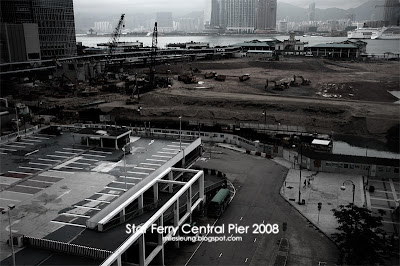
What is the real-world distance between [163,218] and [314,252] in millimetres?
8000

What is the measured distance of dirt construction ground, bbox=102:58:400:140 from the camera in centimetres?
4928

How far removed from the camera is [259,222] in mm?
23469

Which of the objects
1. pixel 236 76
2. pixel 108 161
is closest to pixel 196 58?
pixel 236 76

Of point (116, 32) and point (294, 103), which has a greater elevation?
point (116, 32)

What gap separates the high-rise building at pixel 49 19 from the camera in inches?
3553

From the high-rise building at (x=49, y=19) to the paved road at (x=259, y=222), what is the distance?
73.2 m

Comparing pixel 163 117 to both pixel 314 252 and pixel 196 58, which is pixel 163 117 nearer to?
pixel 314 252

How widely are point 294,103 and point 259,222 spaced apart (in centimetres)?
3521

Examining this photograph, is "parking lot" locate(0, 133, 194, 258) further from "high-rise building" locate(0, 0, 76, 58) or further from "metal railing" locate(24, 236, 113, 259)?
"high-rise building" locate(0, 0, 76, 58)

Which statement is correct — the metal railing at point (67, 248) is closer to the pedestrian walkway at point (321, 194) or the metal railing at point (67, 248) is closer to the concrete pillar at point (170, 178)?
the concrete pillar at point (170, 178)

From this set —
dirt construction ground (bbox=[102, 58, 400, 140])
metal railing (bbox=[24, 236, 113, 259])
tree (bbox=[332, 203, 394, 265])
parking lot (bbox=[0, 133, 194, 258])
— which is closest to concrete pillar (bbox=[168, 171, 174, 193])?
parking lot (bbox=[0, 133, 194, 258])

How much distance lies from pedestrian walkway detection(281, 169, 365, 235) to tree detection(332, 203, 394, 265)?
2.10 meters

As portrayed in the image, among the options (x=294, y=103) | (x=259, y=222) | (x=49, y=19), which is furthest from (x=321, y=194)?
(x=49, y=19)

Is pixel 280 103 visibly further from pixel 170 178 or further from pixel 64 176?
pixel 64 176
